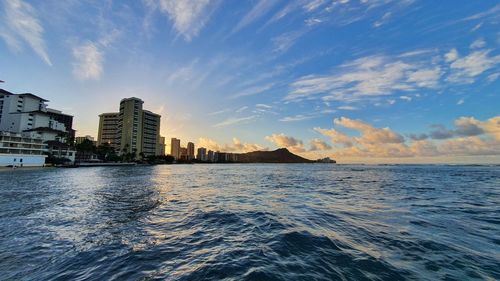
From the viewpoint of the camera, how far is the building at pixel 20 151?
8780cm

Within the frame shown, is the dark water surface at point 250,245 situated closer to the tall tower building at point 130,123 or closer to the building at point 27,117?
the building at point 27,117

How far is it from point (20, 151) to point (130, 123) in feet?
304

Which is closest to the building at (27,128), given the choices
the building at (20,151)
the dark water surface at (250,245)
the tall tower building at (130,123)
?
the building at (20,151)

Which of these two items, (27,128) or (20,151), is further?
(27,128)

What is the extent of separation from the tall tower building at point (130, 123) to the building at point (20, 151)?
8023 centimetres

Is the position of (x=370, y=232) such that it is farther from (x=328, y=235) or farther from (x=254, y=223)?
(x=254, y=223)

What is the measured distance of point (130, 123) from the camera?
185750 millimetres

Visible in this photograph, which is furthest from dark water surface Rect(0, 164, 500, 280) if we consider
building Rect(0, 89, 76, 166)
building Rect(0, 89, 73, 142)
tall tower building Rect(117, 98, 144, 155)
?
tall tower building Rect(117, 98, 144, 155)

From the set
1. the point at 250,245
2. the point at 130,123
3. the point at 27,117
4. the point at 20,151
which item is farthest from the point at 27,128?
the point at 250,245

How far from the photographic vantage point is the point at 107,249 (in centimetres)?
918

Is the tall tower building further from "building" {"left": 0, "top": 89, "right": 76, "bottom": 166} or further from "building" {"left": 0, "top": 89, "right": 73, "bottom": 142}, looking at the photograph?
"building" {"left": 0, "top": 89, "right": 76, "bottom": 166}

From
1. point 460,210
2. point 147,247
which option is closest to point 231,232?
point 147,247

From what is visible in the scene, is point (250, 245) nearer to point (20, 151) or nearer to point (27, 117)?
point (20, 151)

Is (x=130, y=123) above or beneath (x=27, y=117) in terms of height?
above
